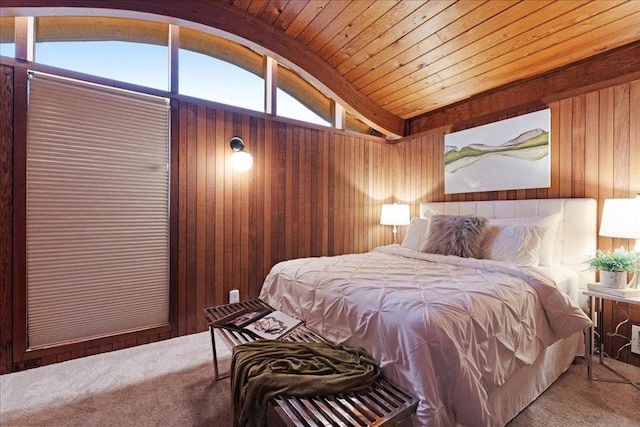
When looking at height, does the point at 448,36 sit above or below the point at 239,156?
above

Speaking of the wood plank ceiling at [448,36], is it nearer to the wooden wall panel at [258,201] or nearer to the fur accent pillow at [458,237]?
Result: the wooden wall panel at [258,201]

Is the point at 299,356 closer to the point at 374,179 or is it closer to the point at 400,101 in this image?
the point at 374,179

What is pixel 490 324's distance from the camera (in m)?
1.44

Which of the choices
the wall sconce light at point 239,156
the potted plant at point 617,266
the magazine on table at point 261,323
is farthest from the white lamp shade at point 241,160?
the potted plant at point 617,266

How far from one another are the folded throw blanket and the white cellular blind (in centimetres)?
163

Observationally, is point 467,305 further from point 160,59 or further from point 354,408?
point 160,59

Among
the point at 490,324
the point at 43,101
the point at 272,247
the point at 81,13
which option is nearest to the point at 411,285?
the point at 490,324

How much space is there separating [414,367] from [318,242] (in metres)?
2.42

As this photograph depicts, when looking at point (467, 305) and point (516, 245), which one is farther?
point (516, 245)

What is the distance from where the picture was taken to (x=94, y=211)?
95.3 inches

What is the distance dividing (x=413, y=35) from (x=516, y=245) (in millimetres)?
2018

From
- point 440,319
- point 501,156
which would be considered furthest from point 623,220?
point 440,319

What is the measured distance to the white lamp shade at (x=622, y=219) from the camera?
196 centimetres

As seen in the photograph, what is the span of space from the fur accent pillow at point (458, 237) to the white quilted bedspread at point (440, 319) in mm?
271
